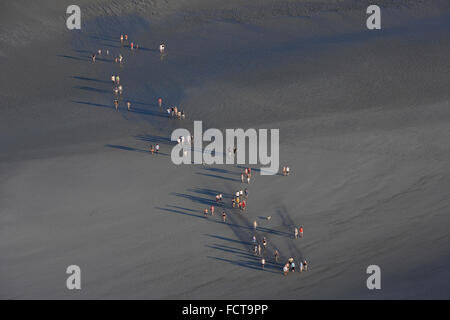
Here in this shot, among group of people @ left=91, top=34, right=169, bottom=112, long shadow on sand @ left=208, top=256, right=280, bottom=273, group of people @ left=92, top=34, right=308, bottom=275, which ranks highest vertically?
group of people @ left=91, top=34, right=169, bottom=112

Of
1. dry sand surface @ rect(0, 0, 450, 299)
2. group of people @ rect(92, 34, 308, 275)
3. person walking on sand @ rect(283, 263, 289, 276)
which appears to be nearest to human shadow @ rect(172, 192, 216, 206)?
dry sand surface @ rect(0, 0, 450, 299)

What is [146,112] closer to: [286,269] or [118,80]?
[118,80]

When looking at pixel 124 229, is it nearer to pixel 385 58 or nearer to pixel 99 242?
pixel 99 242

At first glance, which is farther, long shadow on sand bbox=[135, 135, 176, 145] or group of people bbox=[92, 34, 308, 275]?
long shadow on sand bbox=[135, 135, 176, 145]

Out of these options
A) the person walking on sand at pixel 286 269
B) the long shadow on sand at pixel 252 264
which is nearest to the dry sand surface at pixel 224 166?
the long shadow on sand at pixel 252 264

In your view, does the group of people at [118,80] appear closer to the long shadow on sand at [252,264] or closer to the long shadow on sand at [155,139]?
the long shadow on sand at [155,139]

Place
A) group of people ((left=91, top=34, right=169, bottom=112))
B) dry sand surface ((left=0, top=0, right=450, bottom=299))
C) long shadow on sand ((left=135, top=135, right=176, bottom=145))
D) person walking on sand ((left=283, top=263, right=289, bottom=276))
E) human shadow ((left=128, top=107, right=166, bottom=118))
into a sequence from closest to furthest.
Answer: person walking on sand ((left=283, top=263, right=289, bottom=276))
dry sand surface ((left=0, top=0, right=450, bottom=299))
long shadow on sand ((left=135, top=135, right=176, bottom=145))
group of people ((left=91, top=34, right=169, bottom=112))
human shadow ((left=128, top=107, right=166, bottom=118))

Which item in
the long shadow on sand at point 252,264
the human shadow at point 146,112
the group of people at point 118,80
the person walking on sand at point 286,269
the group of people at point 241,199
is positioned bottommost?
the person walking on sand at point 286,269

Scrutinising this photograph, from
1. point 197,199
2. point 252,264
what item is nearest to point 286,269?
point 252,264

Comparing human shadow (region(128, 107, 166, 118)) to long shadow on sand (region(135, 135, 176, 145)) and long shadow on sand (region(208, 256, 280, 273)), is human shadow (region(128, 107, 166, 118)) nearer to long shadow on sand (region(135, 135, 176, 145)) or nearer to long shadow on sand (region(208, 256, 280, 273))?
long shadow on sand (region(135, 135, 176, 145))

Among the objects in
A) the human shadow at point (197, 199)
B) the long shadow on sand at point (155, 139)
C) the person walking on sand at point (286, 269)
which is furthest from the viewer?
the long shadow on sand at point (155, 139)
